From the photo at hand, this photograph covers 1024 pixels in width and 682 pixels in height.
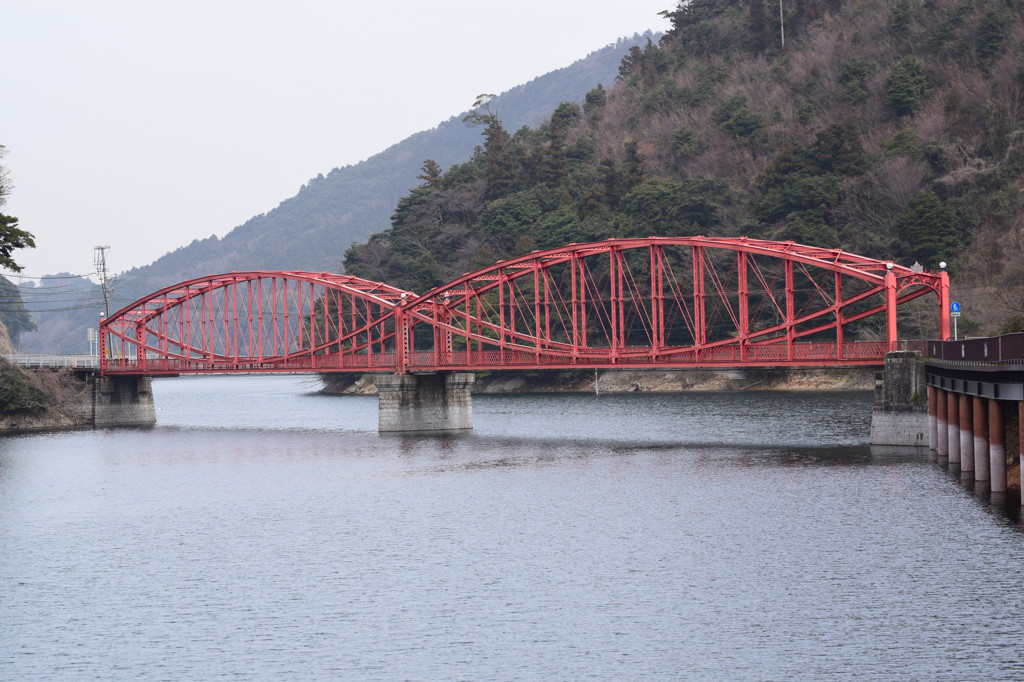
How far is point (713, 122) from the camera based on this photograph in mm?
135750

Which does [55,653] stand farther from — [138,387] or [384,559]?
[138,387]

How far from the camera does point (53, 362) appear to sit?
10150 cm

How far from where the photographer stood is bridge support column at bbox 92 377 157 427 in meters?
102

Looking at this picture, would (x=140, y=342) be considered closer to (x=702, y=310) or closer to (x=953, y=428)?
(x=702, y=310)

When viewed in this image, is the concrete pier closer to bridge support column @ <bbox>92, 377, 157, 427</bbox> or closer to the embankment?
the embankment

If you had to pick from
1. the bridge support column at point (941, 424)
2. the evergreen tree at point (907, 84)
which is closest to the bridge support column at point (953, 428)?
the bridge support column at point (941, 424)

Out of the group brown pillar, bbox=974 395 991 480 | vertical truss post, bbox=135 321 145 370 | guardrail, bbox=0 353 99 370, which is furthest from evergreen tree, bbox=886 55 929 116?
guardrail, bbox=0 353 99 370

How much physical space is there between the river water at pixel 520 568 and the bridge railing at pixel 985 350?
16.2 ft

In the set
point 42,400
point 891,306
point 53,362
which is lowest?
point 42,400

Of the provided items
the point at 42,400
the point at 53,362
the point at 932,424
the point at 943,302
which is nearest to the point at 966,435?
the point at 932,424

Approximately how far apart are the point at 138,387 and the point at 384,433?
1272 inches

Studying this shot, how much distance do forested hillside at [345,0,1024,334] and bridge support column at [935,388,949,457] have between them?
87.7 ft

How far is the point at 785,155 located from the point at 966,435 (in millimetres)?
68913

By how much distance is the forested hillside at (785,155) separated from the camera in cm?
10156
